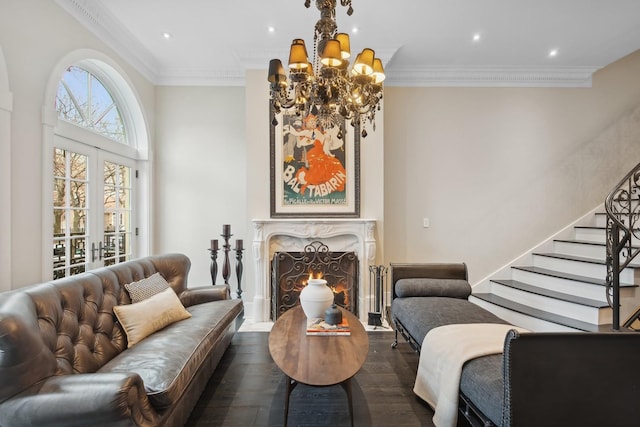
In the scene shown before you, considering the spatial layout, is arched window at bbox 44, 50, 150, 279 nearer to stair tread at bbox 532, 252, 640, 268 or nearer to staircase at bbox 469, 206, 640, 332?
staircase at bbox 469, 206, 640, 332

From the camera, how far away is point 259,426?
193 centimetres

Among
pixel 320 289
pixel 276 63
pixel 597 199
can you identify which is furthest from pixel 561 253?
pixel 276 63

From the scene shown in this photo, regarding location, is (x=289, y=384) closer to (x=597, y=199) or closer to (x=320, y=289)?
(x=320, y=289)

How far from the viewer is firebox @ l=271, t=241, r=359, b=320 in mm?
3844

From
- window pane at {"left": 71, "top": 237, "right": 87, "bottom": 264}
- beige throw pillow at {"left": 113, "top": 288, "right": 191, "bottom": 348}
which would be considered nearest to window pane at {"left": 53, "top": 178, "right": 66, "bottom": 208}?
window pane at {"left": 71, "top": 237, "right": 87, "bottom": 264}

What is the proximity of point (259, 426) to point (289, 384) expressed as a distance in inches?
15.8

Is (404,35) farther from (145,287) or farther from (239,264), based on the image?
(145,287)

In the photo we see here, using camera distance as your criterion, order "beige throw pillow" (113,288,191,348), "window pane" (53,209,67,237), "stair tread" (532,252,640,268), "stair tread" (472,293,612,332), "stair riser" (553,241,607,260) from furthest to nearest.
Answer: "stair riser" (553,241,607,260), "stair tread" (532,252,640,268), "stair tread" (472,293,612,332), "window pane" (53,209,67,237), "beige throw pillow" (113,288,191,348)

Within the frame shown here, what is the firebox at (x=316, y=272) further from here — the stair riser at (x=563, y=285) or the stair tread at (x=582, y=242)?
the stair tread at (x=582, y=242)

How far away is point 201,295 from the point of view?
10.1 feet

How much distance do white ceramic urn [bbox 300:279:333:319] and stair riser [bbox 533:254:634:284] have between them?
10.1 feet

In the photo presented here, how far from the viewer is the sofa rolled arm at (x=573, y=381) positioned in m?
1.37

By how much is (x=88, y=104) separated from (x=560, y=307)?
5468 millimetres

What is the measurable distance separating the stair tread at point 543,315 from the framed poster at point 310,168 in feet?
6.62
